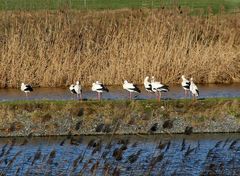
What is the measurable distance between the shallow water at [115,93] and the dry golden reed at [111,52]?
0.52 metres

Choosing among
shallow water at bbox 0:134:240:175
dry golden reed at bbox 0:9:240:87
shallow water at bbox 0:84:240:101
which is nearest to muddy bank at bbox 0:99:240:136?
shallow water at bbox 0:134:240:175

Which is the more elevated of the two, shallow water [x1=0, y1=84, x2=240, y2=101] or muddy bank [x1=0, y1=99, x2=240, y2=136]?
muddy bank [x1=0, y1=99, x2=240, y2=136]

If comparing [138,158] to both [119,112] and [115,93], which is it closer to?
[119,112]

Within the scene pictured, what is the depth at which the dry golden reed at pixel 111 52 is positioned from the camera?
32.8 metres

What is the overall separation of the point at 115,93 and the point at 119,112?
22.8ft

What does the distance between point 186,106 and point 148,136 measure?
1.81 meters

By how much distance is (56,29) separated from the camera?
33.8m

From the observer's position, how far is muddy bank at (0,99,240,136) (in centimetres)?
2462

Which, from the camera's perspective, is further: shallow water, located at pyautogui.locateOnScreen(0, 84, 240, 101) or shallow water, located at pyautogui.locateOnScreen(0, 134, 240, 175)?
shallow water, located at pyautogui.locateOnScreen(0, 84, 240, 101)

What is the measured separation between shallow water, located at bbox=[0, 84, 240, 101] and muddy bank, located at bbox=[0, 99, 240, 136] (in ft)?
14.7

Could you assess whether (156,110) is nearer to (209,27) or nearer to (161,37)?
(161,37)

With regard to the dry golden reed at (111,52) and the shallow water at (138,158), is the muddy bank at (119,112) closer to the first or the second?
the shallow water at (138,158)

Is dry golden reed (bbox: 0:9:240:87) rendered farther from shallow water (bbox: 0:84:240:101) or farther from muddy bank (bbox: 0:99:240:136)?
muddy bank (bbox: 0:99:240:136)

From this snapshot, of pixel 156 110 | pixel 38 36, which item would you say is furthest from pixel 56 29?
pixel 156 110
